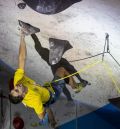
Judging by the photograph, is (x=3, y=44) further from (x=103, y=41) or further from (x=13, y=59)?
(x=103, y=41)

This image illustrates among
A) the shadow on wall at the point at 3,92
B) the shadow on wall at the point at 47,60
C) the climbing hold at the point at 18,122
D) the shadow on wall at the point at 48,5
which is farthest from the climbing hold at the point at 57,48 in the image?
the climbing hold at the point at 18,122

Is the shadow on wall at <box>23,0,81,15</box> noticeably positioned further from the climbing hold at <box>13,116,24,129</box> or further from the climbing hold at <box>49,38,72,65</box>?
the climbing hold at <box>13,116,24,129</box>

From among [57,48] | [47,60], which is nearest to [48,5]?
[57,48]

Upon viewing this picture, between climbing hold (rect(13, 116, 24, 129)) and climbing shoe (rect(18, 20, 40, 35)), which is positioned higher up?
climbing shoe (rect(18, 20, 40, 35))

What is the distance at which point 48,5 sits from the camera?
2938 mm

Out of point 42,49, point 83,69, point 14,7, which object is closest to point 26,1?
point 14,7

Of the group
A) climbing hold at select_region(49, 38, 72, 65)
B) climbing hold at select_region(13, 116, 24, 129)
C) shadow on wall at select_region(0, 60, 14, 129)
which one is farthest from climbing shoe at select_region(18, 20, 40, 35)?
climbing hold at select_region(13, 116, 24, 129)

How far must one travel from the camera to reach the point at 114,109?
12.7 ft

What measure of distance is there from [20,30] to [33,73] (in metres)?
0.81

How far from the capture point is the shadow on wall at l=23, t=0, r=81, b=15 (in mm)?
2880

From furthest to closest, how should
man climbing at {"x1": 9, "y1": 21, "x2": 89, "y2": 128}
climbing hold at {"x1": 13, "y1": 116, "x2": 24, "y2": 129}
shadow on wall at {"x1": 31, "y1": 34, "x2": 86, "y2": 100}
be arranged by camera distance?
climbing hold at {"x1": 13, "y1": 116, "x2": 24, "y2": 129} < shadow on wall at {"x1": 31, "y1": 34, "x2": 86, "y2": 100} < man climbing at {"x1": 9, "y1": 21, "x2": 89, "y2": 128}

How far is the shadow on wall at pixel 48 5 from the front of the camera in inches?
113

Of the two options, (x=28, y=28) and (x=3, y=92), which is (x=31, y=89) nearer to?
(x=28, y=28)

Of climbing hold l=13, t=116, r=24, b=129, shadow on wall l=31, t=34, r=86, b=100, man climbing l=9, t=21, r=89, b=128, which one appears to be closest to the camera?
man climbing l=9, t=21, r=89, b=128
